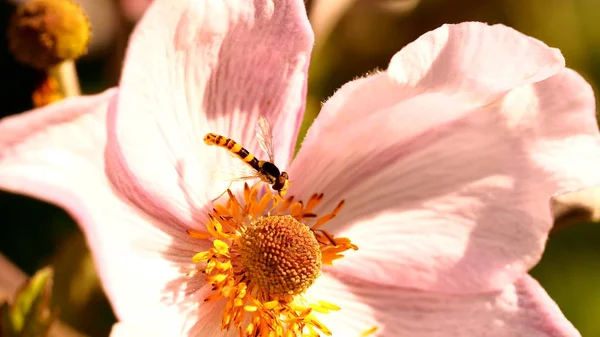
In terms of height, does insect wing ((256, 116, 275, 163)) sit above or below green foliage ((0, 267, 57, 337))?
above

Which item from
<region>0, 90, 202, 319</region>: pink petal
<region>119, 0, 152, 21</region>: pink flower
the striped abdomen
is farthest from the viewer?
<region>119, 0, 152, 21</region>: pink flower

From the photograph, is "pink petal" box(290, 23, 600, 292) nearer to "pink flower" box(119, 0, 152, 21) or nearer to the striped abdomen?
the striped abdomen

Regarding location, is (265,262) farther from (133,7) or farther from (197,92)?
(133,7)

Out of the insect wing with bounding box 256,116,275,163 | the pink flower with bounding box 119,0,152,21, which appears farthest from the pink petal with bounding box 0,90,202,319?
the pink flower with bounding box 119,0,152,21

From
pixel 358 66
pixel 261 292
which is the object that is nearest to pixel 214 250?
pixel 261 292

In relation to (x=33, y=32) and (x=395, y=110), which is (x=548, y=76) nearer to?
(x=395, y=110)

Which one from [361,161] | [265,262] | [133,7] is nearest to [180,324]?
[265,262]
